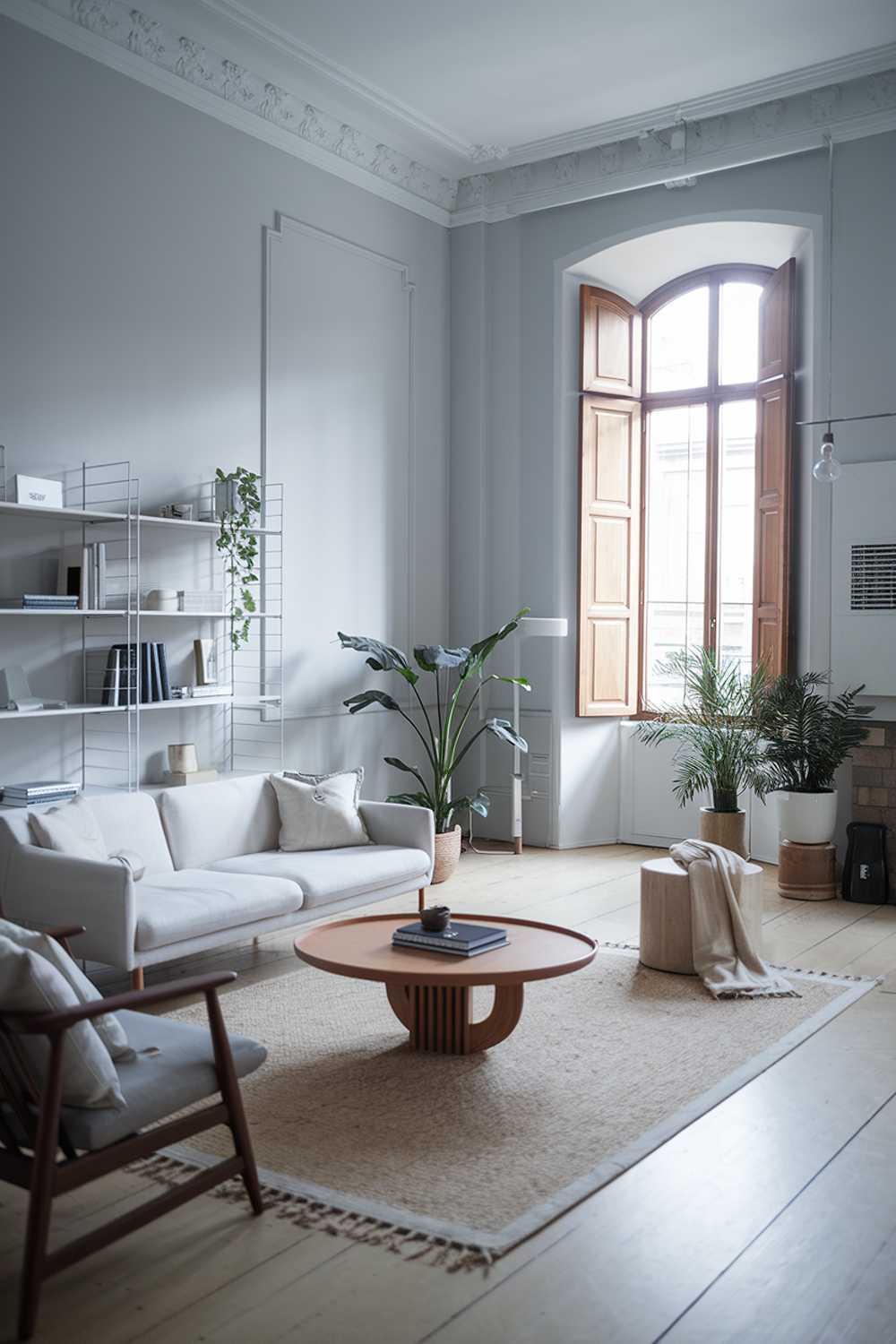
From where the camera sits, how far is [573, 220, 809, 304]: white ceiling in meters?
6.96

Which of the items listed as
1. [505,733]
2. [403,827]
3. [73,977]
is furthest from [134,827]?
[505,733]

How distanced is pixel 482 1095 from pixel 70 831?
5.90 ft

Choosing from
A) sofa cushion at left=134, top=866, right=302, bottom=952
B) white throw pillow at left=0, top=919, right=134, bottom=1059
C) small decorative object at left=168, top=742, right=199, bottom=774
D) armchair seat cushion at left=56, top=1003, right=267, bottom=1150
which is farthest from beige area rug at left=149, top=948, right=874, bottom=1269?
small decorative object at left=168, top=742, right=199, bottom=774

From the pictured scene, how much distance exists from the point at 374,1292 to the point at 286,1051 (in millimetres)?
1484

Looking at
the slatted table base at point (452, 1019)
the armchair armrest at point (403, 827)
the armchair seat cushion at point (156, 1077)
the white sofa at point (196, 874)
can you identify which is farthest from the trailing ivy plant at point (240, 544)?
the armchair seat cushion at point (156, 1077)

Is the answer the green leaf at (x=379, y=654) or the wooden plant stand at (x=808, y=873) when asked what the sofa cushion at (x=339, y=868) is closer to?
the green leaf at (x=379, y=654)

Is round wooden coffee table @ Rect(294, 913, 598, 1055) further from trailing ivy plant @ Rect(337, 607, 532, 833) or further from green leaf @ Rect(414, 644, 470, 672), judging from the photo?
green leaf @ Rect(414, 644, 470, 672)

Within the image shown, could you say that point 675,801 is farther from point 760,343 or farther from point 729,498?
point 760,343

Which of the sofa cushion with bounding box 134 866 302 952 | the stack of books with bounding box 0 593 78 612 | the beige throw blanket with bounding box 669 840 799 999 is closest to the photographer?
the sofa cushion with bounding box 134 866 302 952

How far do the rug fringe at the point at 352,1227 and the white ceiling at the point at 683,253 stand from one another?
19.0 ft

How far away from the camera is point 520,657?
765 centimetres

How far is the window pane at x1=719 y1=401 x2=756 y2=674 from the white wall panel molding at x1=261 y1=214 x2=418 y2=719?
195cm

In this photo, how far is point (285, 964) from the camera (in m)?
4.99

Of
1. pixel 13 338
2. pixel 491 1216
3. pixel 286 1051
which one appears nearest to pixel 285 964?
pixel 286 1051
